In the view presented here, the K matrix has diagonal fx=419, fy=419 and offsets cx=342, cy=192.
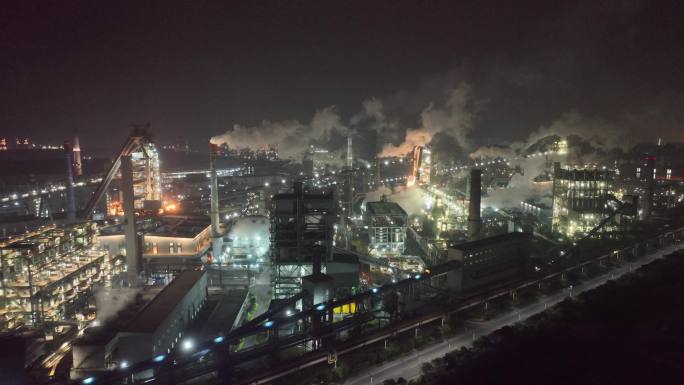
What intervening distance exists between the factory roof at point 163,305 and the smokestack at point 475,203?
50.0 feet

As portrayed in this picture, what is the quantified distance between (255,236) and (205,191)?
29.6 metres

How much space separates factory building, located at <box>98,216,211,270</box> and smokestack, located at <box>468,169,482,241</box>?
17109 mm

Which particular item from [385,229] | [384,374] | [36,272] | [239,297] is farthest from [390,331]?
[36,272]

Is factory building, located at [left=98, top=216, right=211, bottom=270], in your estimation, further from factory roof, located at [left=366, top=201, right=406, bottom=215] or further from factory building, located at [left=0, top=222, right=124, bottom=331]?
factory roof, located at [left=366, top=201, right=406, bottom=215]

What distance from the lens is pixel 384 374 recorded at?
11141 millimetres

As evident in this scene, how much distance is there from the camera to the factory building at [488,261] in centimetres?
1742

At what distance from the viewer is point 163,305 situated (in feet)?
50.0

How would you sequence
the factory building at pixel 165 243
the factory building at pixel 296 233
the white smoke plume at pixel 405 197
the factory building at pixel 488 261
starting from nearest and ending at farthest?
the factory building at pixel 296 233
the factory building at pixel 488 261
the factory building at pixel 165 243
the white smoke plume at pixel 405 197

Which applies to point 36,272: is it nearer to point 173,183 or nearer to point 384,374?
point 384,374

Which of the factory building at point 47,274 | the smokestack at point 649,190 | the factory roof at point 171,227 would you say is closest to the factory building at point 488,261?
the factory building at point 47,274

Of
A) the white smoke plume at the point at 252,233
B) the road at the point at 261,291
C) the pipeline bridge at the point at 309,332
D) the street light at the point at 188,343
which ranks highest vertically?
the white smoke plume at the point at 252,233

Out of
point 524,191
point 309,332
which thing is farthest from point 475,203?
point 524,191

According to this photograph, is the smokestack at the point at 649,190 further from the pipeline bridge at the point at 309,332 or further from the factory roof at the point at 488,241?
the pipeline bridge at the point at 309,332

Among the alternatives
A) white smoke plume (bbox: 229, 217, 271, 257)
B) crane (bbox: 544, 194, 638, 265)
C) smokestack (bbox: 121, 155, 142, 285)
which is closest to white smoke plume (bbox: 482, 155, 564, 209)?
crane (bbox: 544, 194, 638, 265)
